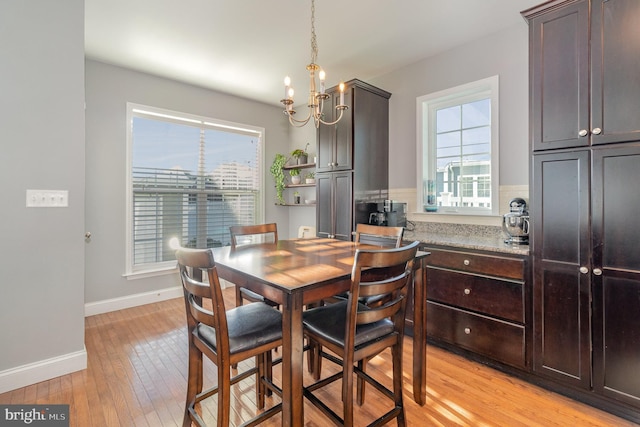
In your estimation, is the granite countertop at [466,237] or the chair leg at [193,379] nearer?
the chair leg at [193,379]

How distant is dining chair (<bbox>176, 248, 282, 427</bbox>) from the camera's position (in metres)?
1.32

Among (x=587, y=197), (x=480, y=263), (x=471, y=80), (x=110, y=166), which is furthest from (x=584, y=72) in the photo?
(x=110, y=166)

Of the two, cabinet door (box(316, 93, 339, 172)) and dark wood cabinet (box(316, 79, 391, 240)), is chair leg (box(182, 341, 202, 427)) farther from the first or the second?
cabinet door (box(316, 93, 339, 172))

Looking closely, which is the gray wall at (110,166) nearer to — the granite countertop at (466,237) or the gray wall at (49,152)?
the gray wall at (49,152)

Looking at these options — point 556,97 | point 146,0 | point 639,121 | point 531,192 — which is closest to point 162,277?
point 146,0

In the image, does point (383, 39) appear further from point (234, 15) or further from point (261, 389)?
point (261, 389)

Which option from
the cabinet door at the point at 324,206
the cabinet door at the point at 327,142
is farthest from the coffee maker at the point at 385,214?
the cabinet door at the point at 327,142

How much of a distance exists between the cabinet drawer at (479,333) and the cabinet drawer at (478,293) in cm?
7

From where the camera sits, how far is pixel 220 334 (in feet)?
4.34

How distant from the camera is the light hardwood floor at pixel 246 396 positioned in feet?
5.66

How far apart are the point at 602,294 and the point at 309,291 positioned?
1.82 meters

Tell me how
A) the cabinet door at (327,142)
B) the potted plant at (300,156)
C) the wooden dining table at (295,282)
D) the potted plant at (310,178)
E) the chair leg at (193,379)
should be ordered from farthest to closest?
the potted plant at (300,156), the potted plant at (310,178), the cabinet door at (327,142), the chair leg at (193,379), the wooden dining table at (295,282)

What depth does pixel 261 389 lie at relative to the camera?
1809mm

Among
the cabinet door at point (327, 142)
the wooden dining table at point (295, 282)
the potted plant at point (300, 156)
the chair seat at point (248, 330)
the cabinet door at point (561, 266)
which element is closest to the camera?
the wooden dining table at point (295, 282)
